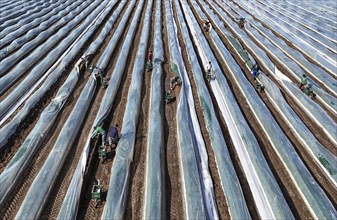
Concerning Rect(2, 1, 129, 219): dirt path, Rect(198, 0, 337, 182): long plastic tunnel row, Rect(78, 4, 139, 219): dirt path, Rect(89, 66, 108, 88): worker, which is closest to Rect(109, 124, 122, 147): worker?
Rect(78, 4, 139, 219): dirt path

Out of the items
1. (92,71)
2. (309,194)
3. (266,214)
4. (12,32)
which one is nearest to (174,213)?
(266,214)

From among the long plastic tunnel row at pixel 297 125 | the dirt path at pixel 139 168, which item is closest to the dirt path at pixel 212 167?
the dirt path at pixel 139 168

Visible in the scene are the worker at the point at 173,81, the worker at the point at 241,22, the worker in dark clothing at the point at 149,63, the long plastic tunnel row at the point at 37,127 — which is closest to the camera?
the long plastic tunnel row at the point at 37,127

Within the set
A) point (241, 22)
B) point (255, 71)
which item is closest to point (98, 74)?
point (255, 71)

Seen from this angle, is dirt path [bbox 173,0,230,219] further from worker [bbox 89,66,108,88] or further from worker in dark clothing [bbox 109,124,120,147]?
worker [bbox 89,66,108,88]

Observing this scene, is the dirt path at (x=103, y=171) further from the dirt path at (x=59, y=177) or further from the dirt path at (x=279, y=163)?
the dirt path at (x=279, y=163)

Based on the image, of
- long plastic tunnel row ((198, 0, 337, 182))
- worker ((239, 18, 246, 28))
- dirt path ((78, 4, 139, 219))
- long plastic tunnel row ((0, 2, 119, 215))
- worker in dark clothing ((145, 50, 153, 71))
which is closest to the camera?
dirt path ((78, 4, 139, 219))

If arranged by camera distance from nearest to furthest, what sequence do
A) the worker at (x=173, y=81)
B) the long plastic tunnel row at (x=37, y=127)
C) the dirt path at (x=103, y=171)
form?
the dirt path at (x=103, y=171) < the long plastic tunnel row at (x=37, y=127) < the worker at (x=173, y=81)

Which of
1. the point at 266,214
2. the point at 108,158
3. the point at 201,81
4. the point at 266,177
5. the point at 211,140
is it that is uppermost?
the point at 201,81

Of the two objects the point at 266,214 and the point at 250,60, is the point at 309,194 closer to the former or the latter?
the point at 266,214

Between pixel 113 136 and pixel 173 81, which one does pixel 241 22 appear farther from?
pixel 113 136

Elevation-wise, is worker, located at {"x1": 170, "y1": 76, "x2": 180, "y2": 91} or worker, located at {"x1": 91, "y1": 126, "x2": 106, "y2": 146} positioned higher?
worker, located at {"x1": 170, "y1": 76, "x2": 180, "y2": 91}
